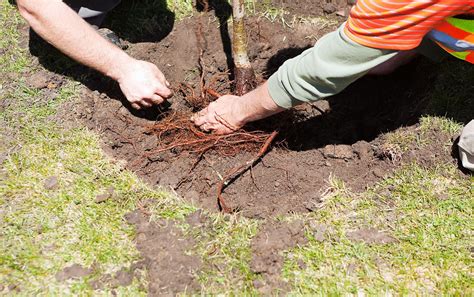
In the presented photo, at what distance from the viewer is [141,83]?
2416 mm

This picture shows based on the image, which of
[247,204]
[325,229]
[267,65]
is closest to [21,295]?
[247,204]

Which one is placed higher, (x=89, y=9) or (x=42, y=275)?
(x=89, y=9)

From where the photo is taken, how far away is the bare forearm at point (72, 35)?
91.4 inches

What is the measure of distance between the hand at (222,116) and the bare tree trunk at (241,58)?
0.17 meters

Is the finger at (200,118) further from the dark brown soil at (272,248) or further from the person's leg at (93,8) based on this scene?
the person's leg at (93,8)

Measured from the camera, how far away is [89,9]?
9.35ft

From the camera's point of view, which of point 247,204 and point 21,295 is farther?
point 247,204

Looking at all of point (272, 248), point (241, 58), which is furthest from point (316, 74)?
point (241, 58)

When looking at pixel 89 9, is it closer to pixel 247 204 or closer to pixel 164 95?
pixel 164 95

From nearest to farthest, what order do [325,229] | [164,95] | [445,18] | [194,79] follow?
[445,18], [325,229], [164,95], [194,79]

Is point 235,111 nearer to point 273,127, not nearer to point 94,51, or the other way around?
point 273,127

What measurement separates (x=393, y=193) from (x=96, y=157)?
4.22ft

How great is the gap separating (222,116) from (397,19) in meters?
1.03

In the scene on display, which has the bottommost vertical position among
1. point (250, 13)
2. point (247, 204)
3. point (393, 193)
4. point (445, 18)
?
point (247, 204)
